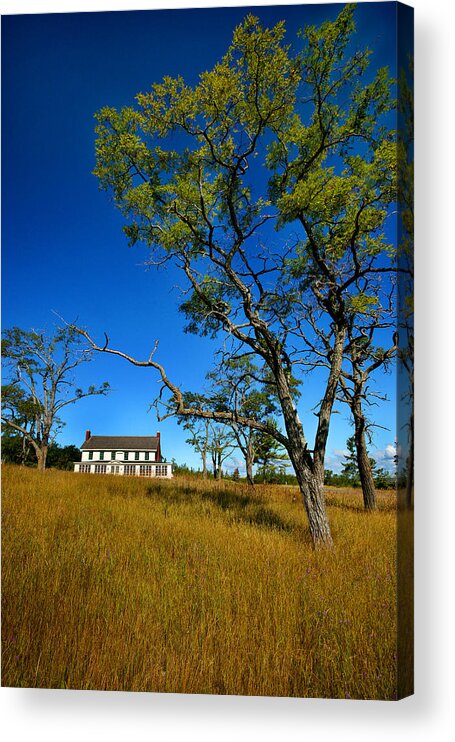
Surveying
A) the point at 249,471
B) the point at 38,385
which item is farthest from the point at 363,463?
the point at 38,385

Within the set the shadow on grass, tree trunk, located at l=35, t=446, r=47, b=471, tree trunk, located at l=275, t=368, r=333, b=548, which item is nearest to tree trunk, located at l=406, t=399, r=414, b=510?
tree trunk, located at l=275, t=368, r=333, b=548

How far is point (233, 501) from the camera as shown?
175 inches

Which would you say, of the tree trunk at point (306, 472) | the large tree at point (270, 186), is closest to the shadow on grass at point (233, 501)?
the tree trunk at point (306, 472)

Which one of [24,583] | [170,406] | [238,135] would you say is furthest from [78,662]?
[238,135]

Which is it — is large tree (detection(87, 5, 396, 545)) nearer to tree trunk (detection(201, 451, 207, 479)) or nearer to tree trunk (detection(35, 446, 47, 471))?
tree trunk (detection(201, 451, 207, 479))

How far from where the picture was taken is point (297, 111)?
13.6 feet

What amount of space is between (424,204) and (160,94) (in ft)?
7.14

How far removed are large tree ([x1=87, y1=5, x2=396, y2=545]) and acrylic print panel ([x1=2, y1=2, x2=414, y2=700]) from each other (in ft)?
0.06

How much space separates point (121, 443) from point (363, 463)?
1.79 meters

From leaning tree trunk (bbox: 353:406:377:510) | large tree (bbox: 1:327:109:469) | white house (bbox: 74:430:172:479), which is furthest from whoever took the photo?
large tree (bbox: 1:327:109:469)

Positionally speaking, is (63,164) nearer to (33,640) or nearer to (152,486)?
(152,486)

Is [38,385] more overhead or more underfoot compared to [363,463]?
more overhead

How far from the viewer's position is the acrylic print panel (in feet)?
11.9

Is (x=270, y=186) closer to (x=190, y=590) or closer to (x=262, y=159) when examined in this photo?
(x=262, y=159)
